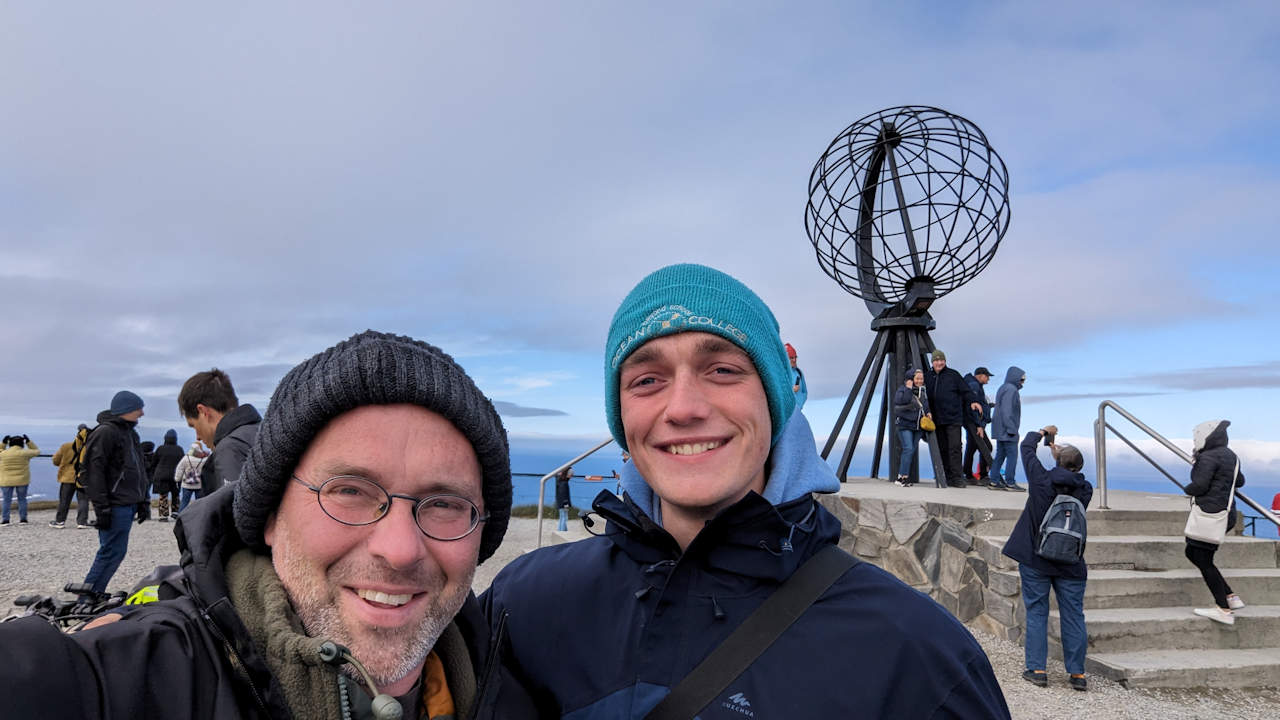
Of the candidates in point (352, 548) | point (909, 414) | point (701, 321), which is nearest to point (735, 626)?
point (701, 321)

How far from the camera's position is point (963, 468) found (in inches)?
391

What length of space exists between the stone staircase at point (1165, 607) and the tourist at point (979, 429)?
290 cm

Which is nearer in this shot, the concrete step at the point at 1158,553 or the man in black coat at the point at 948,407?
the concrete step at the point at 1158,553

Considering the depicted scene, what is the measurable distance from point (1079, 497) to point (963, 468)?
16.0 ft

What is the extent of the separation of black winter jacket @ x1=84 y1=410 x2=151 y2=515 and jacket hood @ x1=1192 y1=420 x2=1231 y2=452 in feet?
31.0

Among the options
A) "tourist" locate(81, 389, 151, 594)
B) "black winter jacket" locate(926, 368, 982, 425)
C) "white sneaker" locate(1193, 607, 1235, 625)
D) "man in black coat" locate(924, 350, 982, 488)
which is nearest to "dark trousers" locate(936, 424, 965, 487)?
"man in black coat" locate(924, 350, 982, 488)

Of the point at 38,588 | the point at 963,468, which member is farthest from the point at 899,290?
the point at 38,588

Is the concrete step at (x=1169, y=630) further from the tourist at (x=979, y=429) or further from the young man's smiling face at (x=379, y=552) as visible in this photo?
the young man's smiling face at (x=379, y=552)

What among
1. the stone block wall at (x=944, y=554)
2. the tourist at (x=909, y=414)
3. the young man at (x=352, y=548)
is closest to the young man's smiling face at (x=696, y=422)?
the young man at (x=352, y=548)

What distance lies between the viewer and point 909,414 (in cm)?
923

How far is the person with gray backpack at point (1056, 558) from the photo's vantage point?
501 centimetres

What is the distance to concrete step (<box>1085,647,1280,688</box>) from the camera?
5.06 metres

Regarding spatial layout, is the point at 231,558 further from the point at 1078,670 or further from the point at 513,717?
the point at 1078,670

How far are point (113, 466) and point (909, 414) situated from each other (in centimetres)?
899
